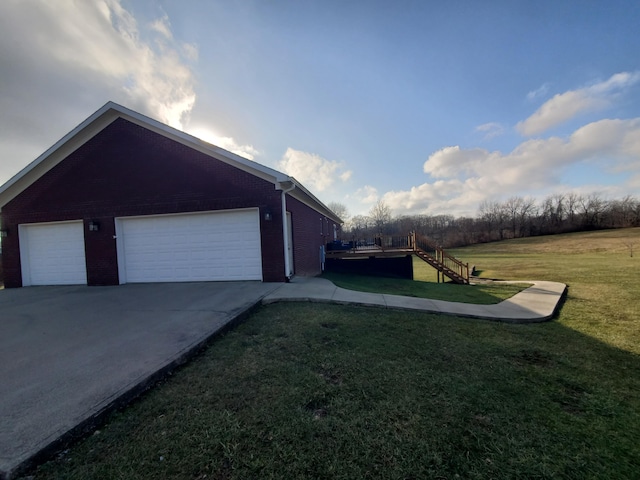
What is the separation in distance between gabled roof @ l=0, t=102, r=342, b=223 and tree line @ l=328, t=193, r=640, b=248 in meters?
33.5

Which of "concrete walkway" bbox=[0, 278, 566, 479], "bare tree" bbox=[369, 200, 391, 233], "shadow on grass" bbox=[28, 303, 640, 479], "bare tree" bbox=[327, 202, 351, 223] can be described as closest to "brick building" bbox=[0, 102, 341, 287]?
"concrete walkway" bbox=[0, 278, 566, 479]

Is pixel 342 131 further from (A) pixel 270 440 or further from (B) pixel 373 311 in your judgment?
(A) pixel 270 440

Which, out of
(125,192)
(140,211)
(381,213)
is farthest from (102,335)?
(381,213)

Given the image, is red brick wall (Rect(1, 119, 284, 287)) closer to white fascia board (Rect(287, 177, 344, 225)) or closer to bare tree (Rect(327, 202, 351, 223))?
white fascia board (Rect(287, 177, 344, 225))

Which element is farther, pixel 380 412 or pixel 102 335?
pixel 102 335

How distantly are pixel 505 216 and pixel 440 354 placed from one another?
2145 inches

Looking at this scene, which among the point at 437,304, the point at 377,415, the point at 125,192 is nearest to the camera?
the point at 377,415

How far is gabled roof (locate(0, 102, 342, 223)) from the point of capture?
7846mm

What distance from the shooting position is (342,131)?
12.3 metres

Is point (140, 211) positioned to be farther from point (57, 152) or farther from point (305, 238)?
point (305, 238)

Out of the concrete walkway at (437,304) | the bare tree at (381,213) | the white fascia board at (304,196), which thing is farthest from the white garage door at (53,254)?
the bare tree at (381,213)

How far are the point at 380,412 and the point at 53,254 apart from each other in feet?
39.7

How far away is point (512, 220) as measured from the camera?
154 ft

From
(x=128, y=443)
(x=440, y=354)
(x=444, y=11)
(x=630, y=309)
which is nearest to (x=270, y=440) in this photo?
(x=128, y=443)
